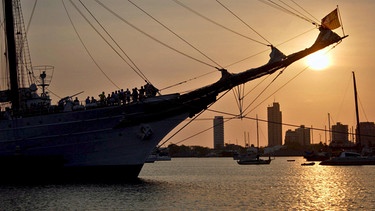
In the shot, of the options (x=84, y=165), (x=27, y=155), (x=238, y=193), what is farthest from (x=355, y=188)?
(x=27, y=155)

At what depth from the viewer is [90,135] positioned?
214 ft

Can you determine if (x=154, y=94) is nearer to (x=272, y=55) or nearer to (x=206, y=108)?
(x=206, y=108)

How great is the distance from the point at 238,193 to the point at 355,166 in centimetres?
6903

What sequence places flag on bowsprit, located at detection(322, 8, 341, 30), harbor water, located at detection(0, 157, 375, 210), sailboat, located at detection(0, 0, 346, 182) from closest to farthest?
harbor water, located at detection(0, 157, 375, 210), flag on bowsprit, located at detection(322, 8, 341, 30), sailboat, located at detection(0, 0, 346, 182)

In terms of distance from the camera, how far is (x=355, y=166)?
408 ft

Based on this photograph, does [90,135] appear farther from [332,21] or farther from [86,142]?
[332,21]

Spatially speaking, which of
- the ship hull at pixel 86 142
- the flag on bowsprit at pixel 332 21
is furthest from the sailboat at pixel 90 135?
the flag on bowsprit at pixel 332 21

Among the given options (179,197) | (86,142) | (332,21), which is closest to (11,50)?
(86,142)

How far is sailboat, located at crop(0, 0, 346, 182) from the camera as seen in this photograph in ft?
213

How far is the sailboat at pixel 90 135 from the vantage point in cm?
6506

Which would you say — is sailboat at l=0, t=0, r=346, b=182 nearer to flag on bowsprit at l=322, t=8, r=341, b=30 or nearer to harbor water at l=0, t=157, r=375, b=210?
harbor water at l=0, t=157, r=375, b=210

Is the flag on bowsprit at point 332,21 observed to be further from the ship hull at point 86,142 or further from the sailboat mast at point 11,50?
the sailboat mast at point 11,50

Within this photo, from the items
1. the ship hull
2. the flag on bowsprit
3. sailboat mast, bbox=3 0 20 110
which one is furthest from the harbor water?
the flag on bowsprit

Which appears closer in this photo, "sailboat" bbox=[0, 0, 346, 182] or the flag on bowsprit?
the flag on bowsprit
